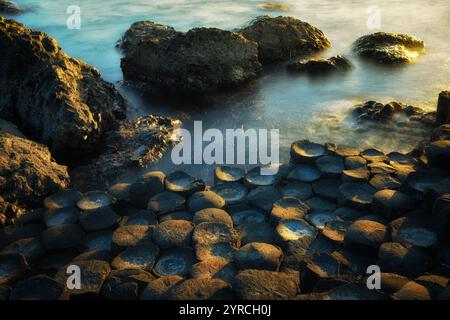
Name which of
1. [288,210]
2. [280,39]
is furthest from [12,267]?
[280,39]

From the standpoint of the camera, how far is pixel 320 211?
4781 millimetres

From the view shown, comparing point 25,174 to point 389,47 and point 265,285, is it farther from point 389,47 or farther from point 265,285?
point 389,47

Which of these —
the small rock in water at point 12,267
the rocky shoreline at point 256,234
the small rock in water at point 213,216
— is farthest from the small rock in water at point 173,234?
the small rock in water at point 12,267

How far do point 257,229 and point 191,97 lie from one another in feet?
15.8

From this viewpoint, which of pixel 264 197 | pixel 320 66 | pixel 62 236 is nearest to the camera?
pixel 62 236

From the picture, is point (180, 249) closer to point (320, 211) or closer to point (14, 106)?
point (320, 211)

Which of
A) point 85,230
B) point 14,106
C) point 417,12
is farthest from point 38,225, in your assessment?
point 417,12

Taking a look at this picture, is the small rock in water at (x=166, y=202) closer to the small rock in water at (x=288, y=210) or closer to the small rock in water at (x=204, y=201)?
the small rock in water at (x=204, y=201)

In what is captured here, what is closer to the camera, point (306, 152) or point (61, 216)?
point (61, 216)

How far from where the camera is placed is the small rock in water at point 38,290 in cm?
347

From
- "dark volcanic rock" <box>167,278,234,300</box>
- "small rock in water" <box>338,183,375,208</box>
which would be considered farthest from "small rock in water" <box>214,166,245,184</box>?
"dark volcanic rock" <box>167,278,234,300</box>

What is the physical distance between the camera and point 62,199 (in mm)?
5074

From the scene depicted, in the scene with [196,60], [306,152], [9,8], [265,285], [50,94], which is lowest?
[265,285]

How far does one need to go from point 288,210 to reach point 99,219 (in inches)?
84.3
